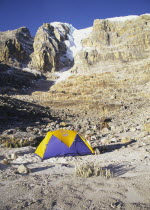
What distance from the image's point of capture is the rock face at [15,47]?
77.0 metres

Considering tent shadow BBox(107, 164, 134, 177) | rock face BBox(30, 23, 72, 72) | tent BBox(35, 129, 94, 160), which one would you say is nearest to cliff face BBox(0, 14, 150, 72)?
rock face BBox(30, 23, 72, 72)

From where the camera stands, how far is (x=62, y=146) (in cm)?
730

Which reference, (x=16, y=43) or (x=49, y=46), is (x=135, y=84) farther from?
(x=16, y=43)

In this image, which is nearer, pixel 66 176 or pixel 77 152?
pixel 66 176

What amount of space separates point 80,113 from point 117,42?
5882 centimetres

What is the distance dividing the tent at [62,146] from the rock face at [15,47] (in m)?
75.6

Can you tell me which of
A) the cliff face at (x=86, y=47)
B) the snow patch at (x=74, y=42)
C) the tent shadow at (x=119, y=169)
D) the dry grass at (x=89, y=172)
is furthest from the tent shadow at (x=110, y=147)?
the snow patch at (x=74, y=42)

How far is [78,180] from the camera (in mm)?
3988

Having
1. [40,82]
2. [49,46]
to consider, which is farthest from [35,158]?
[49,46]

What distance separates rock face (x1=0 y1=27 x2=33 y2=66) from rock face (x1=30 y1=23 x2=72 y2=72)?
5.43 metres

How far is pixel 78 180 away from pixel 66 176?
1.58ft

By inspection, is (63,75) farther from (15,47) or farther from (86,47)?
(15,47)

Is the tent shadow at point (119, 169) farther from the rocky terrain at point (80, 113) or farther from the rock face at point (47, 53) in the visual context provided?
the rock face at point (47, 53)

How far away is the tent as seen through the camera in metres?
7.10
